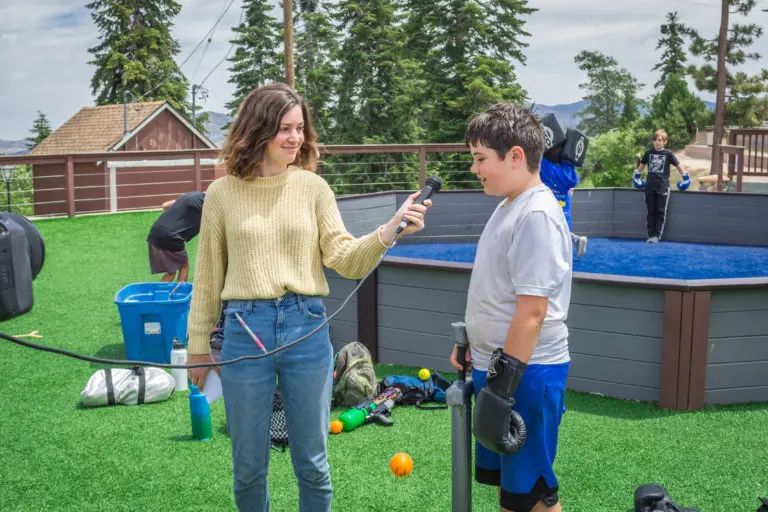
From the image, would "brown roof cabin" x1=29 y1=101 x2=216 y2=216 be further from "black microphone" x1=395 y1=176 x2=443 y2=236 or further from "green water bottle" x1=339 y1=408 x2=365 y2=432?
"black microphone" x1=395 y1=176 x2=443 y2=236

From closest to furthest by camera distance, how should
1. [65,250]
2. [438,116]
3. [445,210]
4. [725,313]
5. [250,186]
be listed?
1. [250,186]
2. [725,313]
3. [65,250]
4. [445,210]
5. [438,116]

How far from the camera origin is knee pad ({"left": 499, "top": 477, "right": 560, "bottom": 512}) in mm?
2623

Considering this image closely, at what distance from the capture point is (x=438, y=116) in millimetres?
39125

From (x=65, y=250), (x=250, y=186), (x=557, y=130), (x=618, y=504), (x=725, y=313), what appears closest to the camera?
(x=250, y=186)

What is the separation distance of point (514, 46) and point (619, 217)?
2902 centimetres

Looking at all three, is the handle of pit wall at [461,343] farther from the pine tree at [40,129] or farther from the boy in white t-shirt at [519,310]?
the pine tree at [40,129]

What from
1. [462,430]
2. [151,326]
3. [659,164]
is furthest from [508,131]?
[659,164]

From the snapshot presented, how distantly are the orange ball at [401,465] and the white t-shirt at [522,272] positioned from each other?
1.66 meters

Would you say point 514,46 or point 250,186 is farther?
point 514,46

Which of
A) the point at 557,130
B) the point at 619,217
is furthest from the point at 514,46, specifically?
the point at 557,130

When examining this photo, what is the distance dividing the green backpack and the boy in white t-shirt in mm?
2614

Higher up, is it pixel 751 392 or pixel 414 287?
pixel 414 287

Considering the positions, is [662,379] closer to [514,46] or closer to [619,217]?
[619,217]

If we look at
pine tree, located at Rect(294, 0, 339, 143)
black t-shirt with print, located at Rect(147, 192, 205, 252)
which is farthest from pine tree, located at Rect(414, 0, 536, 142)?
black t-shirt with print, located at Rect(147, 192, 205, 252)
